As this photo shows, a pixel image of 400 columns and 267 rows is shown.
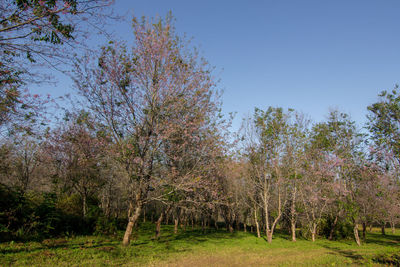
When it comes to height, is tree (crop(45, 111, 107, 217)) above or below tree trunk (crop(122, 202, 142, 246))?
above

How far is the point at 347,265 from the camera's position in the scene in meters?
9.09

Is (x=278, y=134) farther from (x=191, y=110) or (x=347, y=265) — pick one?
(x=347, y=265)

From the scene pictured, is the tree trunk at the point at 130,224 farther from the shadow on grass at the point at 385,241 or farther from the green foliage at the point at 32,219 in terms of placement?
the shadow on grass at the point at 385,241

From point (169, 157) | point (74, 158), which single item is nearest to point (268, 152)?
point (169, 157)

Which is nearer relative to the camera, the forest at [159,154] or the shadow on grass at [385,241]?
the forest at [159,154]

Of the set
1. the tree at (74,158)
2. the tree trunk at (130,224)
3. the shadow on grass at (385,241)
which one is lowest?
the shadow on grass at (385,241)

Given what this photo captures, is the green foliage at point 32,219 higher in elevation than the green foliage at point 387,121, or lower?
lower

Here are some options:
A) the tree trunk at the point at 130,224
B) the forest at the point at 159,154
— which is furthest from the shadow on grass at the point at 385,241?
the tree trunk at the point at 130,224

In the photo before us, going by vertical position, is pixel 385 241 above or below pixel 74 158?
below

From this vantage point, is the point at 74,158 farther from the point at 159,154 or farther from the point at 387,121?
the point at 387,121

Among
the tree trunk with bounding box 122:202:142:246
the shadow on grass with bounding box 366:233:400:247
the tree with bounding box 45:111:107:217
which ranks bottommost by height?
the shadow on grass with bounding box 366:233:400:247

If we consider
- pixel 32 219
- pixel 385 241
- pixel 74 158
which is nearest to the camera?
pixel 32 219

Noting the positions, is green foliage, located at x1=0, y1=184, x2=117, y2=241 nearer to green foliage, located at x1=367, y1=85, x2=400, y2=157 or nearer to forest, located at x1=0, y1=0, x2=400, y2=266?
forest, located at x1=0, y1=0, x2=400, y2=266

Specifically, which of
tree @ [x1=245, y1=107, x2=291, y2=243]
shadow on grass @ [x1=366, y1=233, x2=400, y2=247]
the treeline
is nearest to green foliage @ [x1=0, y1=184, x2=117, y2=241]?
the treeline
